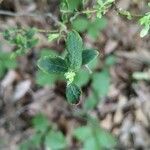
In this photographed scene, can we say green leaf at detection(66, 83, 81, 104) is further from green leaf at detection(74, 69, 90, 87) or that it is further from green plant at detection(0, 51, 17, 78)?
green leaf at detection(74, 69, 90, 87)

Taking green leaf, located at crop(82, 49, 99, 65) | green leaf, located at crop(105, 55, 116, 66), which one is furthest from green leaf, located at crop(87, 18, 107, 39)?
green leaf, located at crop(82, 49, 99, 65)

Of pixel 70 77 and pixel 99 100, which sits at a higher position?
pixel 70 77

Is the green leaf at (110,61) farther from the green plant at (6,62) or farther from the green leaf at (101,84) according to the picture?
the green plant at (6,62)

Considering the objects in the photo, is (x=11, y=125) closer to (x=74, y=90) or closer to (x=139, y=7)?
(x=139, y=7)

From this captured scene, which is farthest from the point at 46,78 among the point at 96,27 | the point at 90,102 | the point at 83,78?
the point at 96,27

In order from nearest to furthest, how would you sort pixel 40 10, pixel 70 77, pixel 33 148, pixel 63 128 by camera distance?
pixel 70 77, pixel 33 148, pixel 63 128, pixel 40 10

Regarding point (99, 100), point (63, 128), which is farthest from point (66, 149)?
point (99, 100)
